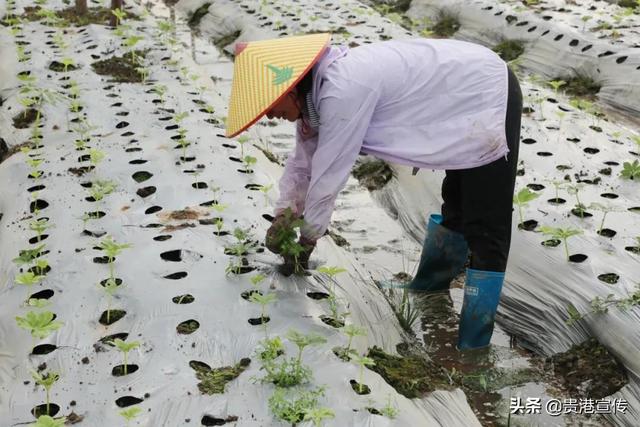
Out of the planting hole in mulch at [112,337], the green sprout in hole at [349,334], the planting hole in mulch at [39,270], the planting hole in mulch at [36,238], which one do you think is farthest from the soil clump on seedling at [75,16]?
the green sprout in hole at [349,334]

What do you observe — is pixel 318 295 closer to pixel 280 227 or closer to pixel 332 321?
pixel 332 321

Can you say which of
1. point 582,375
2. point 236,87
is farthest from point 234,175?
point 582,375

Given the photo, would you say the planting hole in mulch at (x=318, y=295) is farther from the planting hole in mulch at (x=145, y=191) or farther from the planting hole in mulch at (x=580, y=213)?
the planting hole in mulch at (x=580, y=213)

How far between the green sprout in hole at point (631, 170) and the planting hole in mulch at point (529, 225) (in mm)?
733

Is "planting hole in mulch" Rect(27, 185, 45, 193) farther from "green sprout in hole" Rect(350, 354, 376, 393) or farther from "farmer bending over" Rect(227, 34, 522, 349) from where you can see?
"green sprout in hole" Rect(350, 354, 376, 393)

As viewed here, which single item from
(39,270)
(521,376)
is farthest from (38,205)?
(521,376)

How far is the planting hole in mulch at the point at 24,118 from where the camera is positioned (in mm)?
4934

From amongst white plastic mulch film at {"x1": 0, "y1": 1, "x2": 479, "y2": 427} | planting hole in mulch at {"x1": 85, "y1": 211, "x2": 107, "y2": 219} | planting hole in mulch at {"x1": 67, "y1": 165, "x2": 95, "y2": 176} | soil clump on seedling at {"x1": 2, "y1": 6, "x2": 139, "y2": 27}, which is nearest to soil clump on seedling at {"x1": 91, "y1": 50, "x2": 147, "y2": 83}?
white plastic mulch film at {"x1": 0, "y1": 1, "x2": 479, "y2": 427}

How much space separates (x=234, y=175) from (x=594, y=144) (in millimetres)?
2280

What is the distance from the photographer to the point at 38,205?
12.5 feet

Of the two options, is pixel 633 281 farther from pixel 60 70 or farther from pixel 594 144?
pixel 60 70

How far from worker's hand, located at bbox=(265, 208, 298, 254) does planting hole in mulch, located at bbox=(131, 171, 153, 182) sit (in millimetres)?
1334

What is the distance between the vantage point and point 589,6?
313 inches

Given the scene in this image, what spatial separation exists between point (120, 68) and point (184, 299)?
11.2 feet
